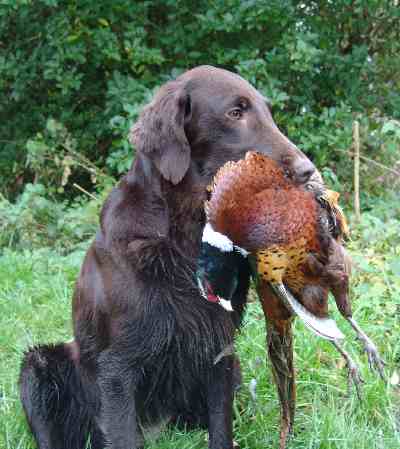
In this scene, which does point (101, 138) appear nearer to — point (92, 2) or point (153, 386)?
point (92, 2)

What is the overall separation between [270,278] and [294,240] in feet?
0.44

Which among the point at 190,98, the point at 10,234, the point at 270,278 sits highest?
the point at 190,98

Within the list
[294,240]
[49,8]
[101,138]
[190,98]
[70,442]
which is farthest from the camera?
[101,138]

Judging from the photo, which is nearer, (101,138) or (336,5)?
(336,5)

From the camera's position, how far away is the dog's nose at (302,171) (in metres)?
2.05

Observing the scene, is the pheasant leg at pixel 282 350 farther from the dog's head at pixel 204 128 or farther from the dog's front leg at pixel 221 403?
the dog's head at pixel 204 128

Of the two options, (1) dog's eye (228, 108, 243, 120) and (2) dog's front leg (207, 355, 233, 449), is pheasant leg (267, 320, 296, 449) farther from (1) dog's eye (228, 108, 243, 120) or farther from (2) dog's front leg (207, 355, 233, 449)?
(1) dog's eye (228, 108, 243, 120)

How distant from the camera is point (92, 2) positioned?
18.2ft

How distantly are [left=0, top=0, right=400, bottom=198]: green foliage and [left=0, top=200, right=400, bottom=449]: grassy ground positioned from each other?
1.60 metres

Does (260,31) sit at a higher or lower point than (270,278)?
higher

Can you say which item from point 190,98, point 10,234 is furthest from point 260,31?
point 190,98

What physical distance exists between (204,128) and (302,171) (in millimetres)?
397

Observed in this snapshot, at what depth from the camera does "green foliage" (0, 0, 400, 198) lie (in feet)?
17.8

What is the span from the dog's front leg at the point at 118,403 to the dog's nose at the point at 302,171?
0.95 meters
